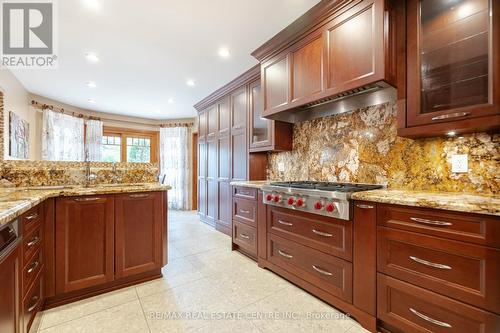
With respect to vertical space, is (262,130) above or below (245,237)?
above

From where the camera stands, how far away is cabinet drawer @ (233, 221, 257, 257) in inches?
102

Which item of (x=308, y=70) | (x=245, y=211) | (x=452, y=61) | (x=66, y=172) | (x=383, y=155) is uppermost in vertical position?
(x=308, y=70)

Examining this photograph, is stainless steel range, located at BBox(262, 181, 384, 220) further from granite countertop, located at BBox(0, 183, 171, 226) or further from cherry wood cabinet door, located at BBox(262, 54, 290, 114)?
granite countertop, located at BBox(0, 183, 171, 226)

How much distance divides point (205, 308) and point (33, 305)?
115cm

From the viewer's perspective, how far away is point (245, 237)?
2.75m

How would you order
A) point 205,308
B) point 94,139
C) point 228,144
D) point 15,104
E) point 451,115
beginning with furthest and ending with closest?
1. point 94,139
2. point 228,144
3. point 15,104
4. point 205,308
5. point 451,115

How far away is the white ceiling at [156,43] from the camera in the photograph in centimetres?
197

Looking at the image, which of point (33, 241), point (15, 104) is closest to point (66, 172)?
point (33, 241)

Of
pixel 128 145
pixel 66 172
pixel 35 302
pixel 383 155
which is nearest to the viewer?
pixel 35 302

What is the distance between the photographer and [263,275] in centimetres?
228

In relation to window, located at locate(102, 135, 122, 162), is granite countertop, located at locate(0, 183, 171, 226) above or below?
below

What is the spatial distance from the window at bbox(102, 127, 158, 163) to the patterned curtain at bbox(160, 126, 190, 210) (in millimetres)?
400

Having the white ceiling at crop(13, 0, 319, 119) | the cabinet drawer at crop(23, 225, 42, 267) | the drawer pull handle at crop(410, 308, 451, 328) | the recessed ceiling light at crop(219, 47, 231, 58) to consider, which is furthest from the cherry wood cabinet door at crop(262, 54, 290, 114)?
the cabinet drawer at crop(23, 225, 42, 267)

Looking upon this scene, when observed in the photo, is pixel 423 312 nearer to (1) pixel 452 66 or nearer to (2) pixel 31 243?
(1) pixel 452 66
